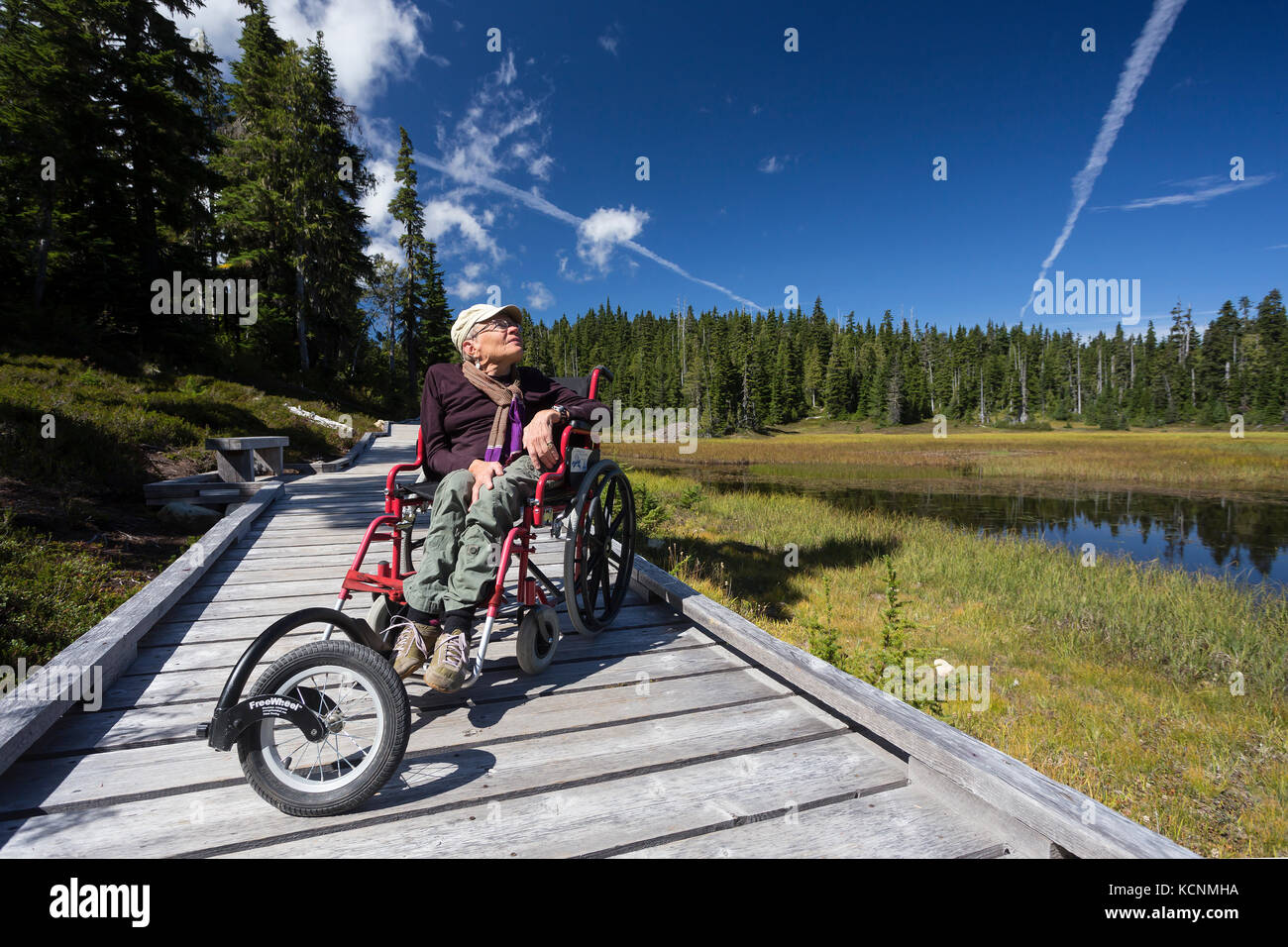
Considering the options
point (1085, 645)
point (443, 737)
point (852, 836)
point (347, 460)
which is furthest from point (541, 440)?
point (347, 460)

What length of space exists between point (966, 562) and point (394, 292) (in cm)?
4682

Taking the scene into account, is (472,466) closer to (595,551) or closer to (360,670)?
(595,551)

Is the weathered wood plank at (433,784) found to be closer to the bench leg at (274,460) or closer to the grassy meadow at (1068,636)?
the grassy meadow at (1068,636)

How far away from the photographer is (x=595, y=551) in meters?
3.12

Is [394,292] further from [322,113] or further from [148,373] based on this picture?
[148,373]

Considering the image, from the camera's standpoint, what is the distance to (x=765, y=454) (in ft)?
108

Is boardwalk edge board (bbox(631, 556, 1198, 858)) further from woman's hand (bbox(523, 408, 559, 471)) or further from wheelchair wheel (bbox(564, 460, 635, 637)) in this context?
woman's hand (bbox(523, 408, 559, 471))

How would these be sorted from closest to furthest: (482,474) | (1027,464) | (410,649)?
(410,649), (482,474), (1027,464)

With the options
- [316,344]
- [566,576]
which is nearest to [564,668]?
[566,576]

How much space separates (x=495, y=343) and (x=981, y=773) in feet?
8.31

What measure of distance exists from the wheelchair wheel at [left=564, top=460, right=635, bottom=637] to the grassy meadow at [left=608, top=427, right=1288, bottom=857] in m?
2.17

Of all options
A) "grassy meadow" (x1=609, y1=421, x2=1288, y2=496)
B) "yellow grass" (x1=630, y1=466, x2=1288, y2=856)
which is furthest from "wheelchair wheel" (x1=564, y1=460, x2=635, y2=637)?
"grassy meadow" (x1=609, y1=421, x2=1288, y2=496)

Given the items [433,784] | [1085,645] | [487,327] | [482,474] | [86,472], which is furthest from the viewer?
[86,472]

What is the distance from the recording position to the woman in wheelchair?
2.22 metres
